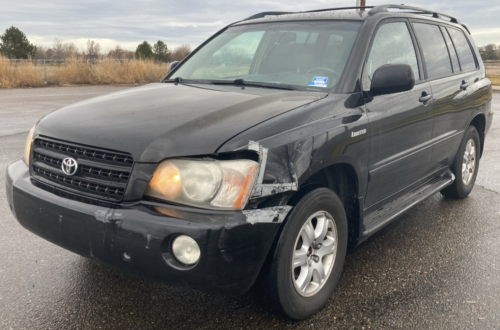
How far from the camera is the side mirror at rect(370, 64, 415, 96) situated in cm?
302

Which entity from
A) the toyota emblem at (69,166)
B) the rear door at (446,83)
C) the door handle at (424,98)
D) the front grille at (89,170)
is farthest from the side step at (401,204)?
the toyota emblem at (69,166)

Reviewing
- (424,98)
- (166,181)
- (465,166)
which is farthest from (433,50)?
(166,181)

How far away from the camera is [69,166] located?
246 centimetres

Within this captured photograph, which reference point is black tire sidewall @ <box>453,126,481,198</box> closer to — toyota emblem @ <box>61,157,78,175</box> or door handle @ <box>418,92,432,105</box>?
door handle @ <box>418,92,432,105</box>

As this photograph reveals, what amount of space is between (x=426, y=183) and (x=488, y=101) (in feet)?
6.15

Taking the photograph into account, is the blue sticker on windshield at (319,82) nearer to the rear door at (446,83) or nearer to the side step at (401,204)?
the side step at (401,204)

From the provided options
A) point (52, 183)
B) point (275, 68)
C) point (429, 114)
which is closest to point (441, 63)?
point (429, 114)

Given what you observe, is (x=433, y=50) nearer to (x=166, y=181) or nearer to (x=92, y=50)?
(x=166, y=181)

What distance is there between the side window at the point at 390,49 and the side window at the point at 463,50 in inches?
47.9

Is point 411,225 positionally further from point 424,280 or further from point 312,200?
point 312,200

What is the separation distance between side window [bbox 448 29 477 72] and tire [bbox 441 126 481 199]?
0.67 meters

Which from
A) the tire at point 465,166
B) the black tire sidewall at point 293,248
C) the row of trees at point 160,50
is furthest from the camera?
the row of trees at point 160,50

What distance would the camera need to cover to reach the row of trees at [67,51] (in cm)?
2372

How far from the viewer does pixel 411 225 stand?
427cm
